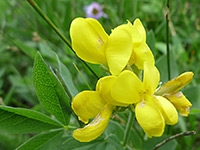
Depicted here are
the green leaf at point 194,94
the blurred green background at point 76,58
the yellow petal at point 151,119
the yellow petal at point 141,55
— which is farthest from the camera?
the blurred green background at point 76,58

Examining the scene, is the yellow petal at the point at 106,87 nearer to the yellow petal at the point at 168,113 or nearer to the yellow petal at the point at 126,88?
the yellow petal at the point at 126,88

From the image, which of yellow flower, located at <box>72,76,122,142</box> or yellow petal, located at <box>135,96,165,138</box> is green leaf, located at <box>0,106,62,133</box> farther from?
yellow petal, located at <box>135,96,165,138</box>

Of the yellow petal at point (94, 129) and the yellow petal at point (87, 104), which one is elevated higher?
the yellow petal at point (87, 104)

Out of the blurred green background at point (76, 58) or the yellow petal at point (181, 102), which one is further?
the blurred green background at point (76, 58)

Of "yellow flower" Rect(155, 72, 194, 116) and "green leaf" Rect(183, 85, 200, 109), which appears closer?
"yellow flower" Rect(155, 72, 194, 116)

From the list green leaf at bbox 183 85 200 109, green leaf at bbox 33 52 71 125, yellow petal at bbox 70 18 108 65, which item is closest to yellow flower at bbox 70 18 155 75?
yellow petal at bbox 70 18 108 65

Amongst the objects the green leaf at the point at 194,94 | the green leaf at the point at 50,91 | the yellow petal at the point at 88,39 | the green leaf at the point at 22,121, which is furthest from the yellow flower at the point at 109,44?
the green leaf at the point at 194,94
